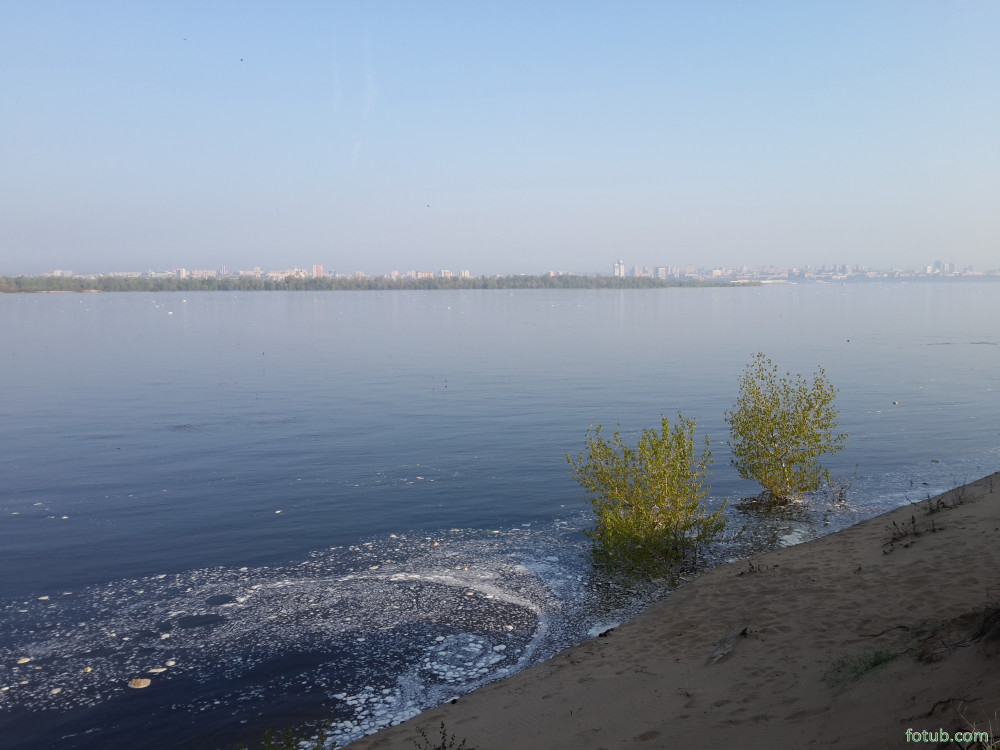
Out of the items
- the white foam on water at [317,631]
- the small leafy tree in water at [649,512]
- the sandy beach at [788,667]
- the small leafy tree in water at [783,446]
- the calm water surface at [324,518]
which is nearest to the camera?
the sandy beach at [788,667]

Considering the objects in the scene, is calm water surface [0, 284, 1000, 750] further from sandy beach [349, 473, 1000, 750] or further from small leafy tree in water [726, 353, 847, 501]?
sandy beach [349, 473, 1000, 750]

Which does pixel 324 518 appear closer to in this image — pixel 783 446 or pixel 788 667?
pixel 783 446

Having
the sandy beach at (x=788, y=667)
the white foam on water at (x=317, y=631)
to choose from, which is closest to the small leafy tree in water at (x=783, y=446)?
the sandy beach at (x=788, y=667)

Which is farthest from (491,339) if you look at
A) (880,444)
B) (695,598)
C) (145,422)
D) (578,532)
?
(695,598)

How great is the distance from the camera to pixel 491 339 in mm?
81375

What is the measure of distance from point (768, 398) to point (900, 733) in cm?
1793

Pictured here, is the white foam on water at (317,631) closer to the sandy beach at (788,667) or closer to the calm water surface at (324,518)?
the calm water surface at (324,518)

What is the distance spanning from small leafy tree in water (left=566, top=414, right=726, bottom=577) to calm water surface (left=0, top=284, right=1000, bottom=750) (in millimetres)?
1111

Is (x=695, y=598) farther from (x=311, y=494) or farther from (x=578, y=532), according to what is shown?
(x=311, y=494)

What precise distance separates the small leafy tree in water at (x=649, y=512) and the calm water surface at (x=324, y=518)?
1.11 meters

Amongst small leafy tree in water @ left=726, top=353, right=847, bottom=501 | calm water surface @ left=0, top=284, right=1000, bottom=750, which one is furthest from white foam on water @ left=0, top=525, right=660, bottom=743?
small leafy tree in water @ left=726, top=353, right=847, bottom=501

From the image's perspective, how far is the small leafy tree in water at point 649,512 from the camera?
57.1 feet

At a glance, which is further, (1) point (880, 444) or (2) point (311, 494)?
(1) point (880, 444)

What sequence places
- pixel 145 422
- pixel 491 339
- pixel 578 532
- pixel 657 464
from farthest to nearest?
pixel 491 339
pixel 145 422
pixel 578 532
pixel 657 464
